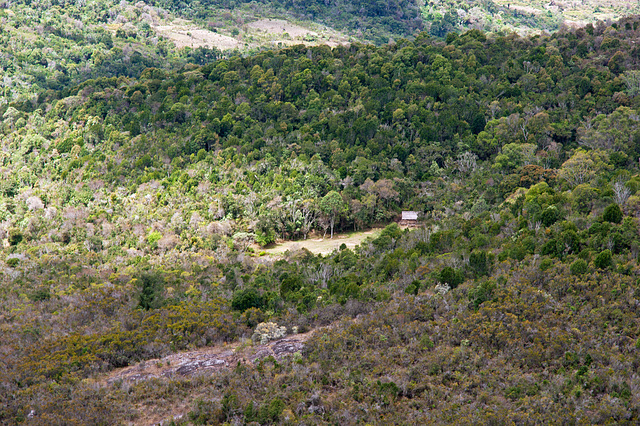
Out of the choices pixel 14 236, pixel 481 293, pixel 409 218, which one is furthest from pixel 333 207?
pixel 14 236

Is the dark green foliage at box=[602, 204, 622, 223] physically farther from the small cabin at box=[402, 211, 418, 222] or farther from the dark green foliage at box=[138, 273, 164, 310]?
the dark green foliage at box=[138, 273, 164, 310]

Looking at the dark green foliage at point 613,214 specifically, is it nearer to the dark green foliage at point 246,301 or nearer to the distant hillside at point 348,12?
the dark green foliage at point 246,301

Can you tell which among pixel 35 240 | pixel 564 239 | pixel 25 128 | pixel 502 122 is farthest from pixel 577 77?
pixel 25 128

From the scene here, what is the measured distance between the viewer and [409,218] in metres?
57.3

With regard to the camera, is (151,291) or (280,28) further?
(280,28)

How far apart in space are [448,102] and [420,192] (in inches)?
730

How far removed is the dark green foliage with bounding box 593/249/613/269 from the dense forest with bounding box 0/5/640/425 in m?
0.10

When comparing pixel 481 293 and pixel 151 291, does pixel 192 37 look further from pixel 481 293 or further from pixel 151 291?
pixel 481 293

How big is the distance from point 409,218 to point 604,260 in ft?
101

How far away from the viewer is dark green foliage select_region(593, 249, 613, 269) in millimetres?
26812

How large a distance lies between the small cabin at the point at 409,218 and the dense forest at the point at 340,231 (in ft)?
7.65

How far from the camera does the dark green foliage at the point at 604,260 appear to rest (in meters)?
26.8

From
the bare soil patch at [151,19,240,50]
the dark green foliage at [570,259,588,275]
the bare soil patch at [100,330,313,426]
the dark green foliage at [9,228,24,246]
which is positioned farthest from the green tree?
the bare soil patch at [151,19,240,50]

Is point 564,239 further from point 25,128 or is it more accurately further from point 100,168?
point 25,128
